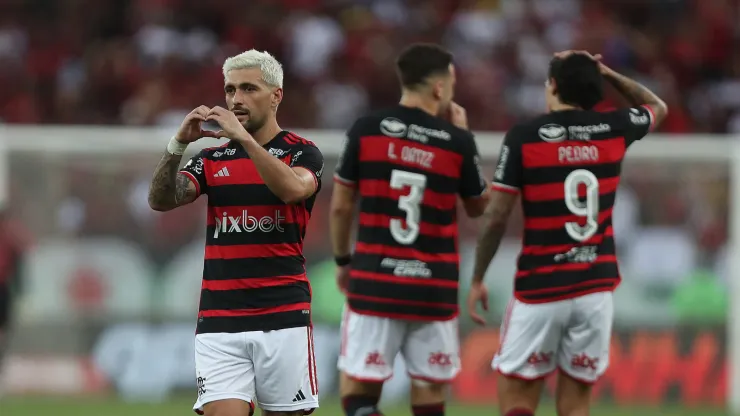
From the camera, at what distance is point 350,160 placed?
7762mm

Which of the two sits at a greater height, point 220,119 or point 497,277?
point 220,119

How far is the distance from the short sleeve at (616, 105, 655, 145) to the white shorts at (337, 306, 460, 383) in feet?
4.95

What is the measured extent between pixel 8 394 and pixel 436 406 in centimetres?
582

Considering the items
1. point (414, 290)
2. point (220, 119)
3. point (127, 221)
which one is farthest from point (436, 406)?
point (127, 221)

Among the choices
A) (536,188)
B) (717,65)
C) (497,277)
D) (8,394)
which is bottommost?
(8,394)

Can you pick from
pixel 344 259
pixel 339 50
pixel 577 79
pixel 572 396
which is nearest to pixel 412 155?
pixel 344 259

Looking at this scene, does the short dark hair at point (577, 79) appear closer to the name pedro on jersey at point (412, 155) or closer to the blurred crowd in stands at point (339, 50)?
the name pedro on jersey at point (412, 155)

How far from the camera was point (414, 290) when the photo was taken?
770 cm

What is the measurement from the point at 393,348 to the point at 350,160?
3.69 ft

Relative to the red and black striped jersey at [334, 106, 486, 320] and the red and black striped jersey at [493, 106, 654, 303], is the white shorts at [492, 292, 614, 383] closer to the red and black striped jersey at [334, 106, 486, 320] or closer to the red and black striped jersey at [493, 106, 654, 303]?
the red and black striped jersey at [493, 106, 654, 303]

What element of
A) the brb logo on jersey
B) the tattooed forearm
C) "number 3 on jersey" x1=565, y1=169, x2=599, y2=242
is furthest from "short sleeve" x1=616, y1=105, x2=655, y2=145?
the tattooed forearm

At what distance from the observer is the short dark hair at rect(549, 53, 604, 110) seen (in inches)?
291

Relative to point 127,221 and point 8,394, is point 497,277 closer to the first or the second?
point 127,221

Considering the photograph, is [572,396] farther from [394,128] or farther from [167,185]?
[167,185]
